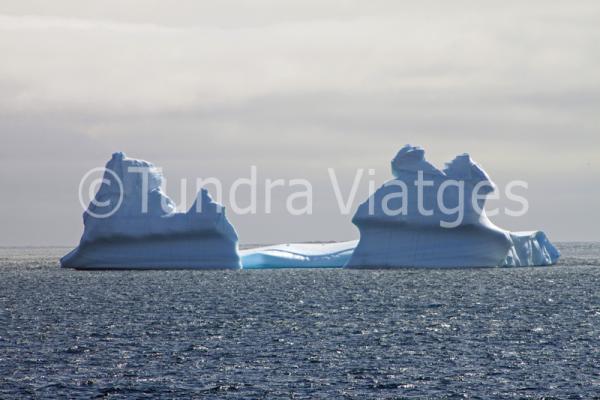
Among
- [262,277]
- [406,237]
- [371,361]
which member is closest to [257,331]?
[371,361]

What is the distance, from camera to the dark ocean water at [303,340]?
77.8ft

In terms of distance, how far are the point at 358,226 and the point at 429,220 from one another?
3.11m

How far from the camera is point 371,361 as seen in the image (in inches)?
1069

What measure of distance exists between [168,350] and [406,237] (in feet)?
82.4

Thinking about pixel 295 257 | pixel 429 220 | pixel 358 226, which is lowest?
pixel 295 257

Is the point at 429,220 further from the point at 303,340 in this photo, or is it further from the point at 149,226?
the point at 303,340

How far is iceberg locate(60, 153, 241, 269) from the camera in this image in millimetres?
53219

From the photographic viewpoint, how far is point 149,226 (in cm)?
5359

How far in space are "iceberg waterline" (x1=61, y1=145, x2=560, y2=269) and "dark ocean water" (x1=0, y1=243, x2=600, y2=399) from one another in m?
1.53

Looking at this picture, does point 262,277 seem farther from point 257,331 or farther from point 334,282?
point 257,331

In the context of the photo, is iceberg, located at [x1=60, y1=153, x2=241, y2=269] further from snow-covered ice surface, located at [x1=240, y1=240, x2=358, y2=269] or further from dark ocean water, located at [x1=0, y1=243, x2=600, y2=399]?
snow-covered ice surface, located at [x1=240, y1=240, x2=358, y2=269]

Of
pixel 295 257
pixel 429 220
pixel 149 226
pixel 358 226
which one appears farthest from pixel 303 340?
pixel 295 257

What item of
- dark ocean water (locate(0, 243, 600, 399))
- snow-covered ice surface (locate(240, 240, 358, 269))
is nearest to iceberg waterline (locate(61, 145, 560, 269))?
dark ocean water (locate(0, 243, 600, 399))

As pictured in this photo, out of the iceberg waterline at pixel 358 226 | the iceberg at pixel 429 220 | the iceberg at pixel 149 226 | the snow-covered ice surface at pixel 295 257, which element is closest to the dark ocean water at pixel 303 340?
the iceberg at pixel 429 220
